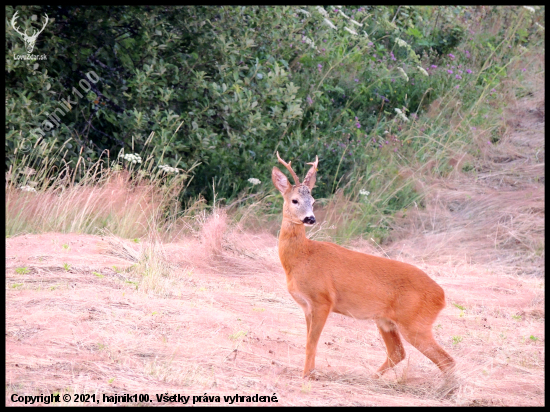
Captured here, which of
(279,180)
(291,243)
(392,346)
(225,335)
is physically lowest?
(225,335)

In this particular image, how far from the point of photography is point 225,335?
16.5 feet

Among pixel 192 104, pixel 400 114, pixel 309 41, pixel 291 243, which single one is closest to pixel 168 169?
pixel 192 104

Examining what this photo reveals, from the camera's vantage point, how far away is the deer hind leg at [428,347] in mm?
4453

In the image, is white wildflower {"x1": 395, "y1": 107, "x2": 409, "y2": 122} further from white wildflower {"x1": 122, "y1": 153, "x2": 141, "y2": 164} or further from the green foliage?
white wildflower {"x1": 122, "y1": 153, "x2": 141, "y2": 164}

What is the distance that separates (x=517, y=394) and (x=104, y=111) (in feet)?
21.7

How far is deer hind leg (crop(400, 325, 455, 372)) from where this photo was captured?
4.45 metres

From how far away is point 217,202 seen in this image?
9953 mm

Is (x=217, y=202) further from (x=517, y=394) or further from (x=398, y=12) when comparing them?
(x=398, y=12)

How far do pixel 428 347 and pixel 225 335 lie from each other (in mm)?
1425

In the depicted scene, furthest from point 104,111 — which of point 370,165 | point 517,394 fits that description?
point 517,394

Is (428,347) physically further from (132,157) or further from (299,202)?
(132,157)

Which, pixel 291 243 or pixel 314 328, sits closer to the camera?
pixel 314 328

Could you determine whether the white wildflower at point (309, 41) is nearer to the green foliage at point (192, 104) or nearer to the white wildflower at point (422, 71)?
the green foliage at point (192, 104)

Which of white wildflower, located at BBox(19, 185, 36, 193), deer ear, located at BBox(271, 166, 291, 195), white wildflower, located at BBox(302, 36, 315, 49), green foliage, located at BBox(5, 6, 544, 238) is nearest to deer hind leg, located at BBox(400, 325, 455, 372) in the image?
deer ear, located at BBox(271, 166, 291, 195)
